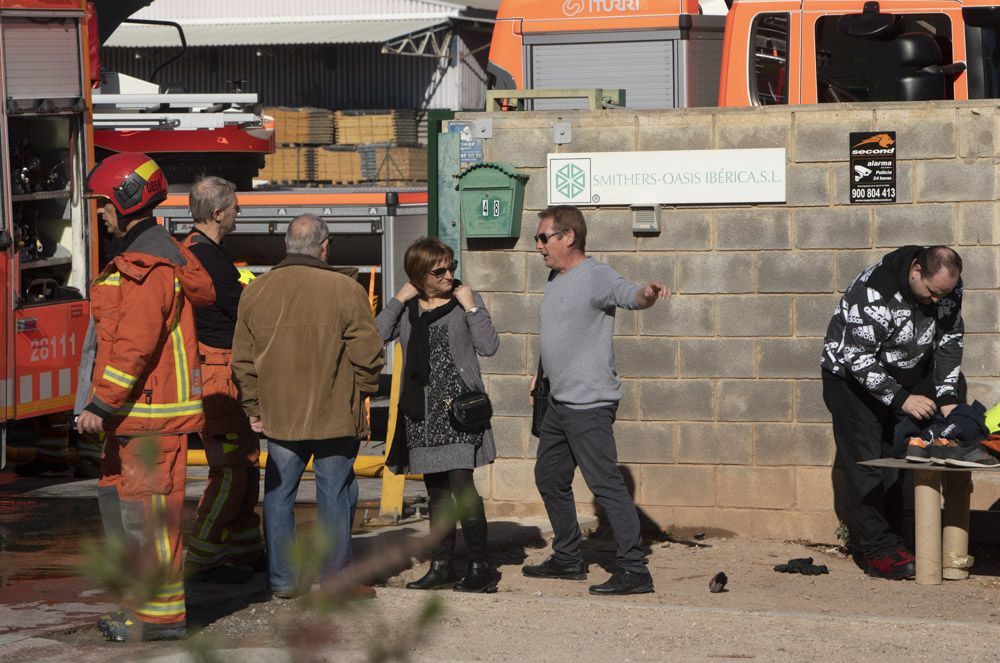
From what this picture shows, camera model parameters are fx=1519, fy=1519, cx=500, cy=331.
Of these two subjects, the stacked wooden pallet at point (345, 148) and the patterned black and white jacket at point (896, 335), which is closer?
the patterned black and white jacket at point (896, 335)

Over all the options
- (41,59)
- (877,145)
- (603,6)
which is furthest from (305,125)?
(877,145)

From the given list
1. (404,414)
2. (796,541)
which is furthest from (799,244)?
(404,414)

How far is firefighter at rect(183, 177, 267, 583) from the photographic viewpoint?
664 centimetres

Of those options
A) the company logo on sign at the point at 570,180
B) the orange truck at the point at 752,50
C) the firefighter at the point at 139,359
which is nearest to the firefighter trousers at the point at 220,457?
the firefighter at the point at 139,359

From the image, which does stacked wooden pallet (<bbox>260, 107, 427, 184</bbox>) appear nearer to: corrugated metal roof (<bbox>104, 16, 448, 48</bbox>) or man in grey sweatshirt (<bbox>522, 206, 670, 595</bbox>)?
corrugated metal roof (<bbox>104, 16, 448, 48</bbox>)

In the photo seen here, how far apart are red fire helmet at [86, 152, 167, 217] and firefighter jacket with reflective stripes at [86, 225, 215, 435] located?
0.41ft

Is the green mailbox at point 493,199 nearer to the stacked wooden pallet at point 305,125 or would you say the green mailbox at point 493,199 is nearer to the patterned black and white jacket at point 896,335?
the patterned black and white jacket at point 896,335

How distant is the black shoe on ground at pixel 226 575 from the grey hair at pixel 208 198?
5.17 ft

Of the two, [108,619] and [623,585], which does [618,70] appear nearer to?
[623,585]

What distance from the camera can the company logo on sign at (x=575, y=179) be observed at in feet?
26.5

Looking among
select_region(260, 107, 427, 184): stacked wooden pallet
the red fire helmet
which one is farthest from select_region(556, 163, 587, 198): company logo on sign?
select_region(260, 107, 427, 184): stacked wooden pallet

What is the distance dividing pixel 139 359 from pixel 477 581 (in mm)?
1917

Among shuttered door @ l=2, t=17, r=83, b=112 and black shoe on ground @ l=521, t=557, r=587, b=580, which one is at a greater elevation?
shuttered door @ l=2, t=17, r=83, b=112

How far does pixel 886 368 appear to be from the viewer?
7.17 meters
